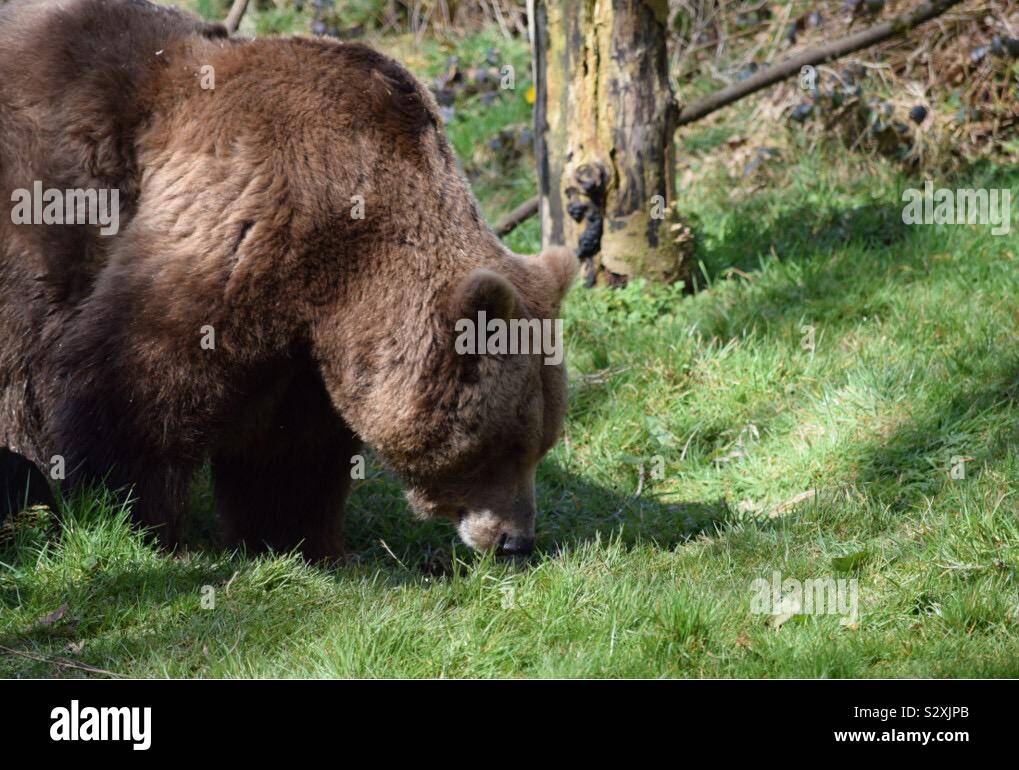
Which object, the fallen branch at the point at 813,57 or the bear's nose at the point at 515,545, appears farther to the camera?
the fallen branch at the point at 813,57

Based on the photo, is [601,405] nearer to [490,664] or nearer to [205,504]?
[205,504]

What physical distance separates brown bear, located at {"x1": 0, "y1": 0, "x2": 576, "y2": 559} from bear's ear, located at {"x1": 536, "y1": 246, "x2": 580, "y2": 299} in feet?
0.51

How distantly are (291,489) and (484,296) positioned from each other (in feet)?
5.57

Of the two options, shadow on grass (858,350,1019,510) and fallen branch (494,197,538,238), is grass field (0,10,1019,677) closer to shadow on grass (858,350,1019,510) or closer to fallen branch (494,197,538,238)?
shadow on grass (858,350,1019,510)

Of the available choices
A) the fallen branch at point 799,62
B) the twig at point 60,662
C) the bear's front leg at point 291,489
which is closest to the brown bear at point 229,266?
the bear's front leg at point 291,489

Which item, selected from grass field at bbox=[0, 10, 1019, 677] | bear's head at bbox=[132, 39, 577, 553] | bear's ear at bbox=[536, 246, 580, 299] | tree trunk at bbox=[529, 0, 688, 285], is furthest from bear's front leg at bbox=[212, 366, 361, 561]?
tree trunk at bbox=[529, 0, 688, 285]

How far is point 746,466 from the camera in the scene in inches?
274

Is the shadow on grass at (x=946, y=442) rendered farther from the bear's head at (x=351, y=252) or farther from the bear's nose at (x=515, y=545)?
the bear's head at (x=351, y=252)

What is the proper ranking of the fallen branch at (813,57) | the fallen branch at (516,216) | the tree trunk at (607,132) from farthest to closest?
1. the fallen branch at (516,216)
2. the fallen branch at (813,57)
3. the tree trunk at (607,132)

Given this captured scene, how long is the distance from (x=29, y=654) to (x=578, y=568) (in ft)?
7.35

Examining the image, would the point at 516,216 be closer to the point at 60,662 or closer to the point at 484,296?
the point at 484,296

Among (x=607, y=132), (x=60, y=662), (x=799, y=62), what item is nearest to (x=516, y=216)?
(x=607, y=132)

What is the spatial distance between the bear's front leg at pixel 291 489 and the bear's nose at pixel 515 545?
90 cm

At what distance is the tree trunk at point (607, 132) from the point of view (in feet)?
26.1
